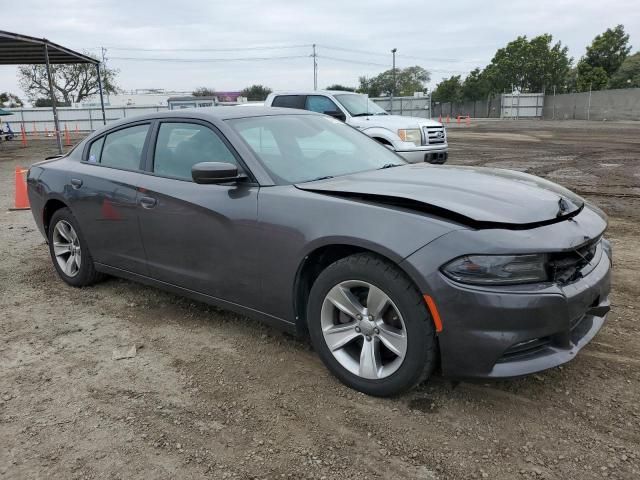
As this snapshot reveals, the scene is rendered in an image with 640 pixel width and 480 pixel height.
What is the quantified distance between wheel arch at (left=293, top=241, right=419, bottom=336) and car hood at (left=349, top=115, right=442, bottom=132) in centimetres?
763

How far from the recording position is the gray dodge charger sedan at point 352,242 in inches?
98.6

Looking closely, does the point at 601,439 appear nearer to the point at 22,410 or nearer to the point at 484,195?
the point at 484,195

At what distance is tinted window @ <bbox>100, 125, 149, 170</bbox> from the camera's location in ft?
13.6

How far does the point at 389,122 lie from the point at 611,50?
203ft

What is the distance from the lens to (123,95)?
73.9 m

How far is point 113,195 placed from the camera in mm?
4168

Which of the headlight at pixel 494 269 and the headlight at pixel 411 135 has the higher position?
the headlight at pixel 411 135

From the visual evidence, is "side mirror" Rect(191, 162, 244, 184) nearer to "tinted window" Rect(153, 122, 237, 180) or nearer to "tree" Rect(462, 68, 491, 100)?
"tinted window" Rect(153, 122, 237, 180)

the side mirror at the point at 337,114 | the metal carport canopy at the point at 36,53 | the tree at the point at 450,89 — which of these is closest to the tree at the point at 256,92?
the tree at the point at 450,89

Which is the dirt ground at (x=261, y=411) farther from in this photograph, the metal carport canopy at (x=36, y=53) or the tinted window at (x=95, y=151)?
the metal carport canopy at (x=36, y=53)

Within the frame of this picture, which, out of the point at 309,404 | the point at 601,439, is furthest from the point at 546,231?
the point at 309,404

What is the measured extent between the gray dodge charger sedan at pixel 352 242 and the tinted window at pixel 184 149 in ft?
0.04

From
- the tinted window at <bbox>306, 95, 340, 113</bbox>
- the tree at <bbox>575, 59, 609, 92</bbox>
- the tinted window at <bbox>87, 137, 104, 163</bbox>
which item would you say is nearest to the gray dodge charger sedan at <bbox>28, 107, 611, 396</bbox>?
the tinted window at <bbox>87, 137, 104, 163</bbox>

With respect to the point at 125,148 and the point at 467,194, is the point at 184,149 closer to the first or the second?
the point at 125,148
